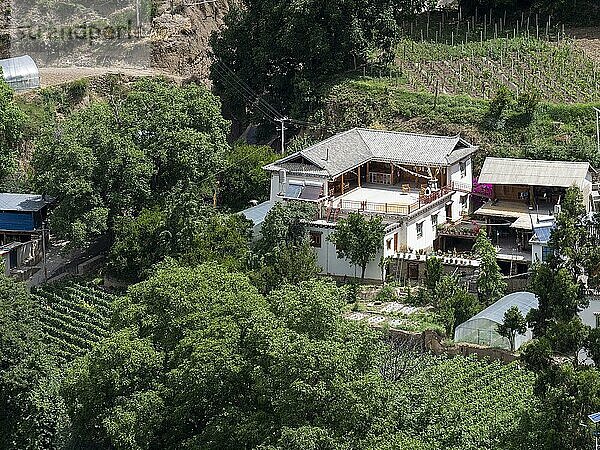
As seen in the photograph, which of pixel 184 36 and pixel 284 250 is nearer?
pixel 284 250

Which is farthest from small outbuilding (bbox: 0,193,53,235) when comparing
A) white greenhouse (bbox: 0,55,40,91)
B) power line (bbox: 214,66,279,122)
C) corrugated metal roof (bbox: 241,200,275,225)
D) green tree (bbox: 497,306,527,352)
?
green tree (bbox: 497,306,527,352)

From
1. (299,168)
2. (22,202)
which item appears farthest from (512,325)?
(22,202)

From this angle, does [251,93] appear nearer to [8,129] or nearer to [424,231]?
[8,129]

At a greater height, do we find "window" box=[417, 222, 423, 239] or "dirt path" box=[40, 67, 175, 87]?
"dirt path" box=[40, 67, 175, 87]

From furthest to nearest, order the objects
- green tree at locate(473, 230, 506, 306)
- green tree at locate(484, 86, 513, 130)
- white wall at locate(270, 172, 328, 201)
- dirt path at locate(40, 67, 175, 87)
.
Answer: dirt path at locate(40, 67, 175, 87) < green tree at locate(484, 86, 513, 130) < white wall at locate(270, 172, 328, 201) < green tree at locate(473, 230, 506, 306)

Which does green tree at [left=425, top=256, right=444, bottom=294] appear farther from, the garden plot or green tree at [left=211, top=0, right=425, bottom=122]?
green tree at [left=211, top=0, right=425, bottom=122]

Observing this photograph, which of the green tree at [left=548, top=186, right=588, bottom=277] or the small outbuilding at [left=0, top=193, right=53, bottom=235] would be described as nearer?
the green tree at [left=548, top=186, right=588, bottom=277]

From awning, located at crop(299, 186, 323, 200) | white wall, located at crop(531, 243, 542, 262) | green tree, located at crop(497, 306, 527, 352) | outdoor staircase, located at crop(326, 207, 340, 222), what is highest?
awning, located at crop(299, 186, 323, 200)

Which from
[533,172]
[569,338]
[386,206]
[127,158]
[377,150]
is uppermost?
[377,150]
